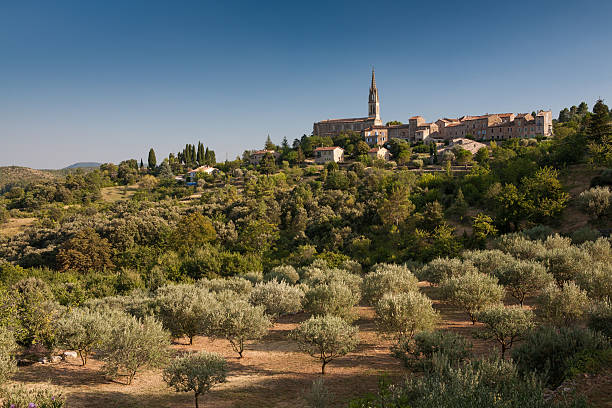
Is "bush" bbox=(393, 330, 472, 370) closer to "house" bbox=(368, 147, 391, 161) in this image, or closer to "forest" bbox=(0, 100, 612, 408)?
"forest" bbox=(0, 100, 612, 408)

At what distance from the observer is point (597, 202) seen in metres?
31.8

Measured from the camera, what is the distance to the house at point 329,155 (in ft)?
304

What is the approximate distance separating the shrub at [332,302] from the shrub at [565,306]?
25.3 ft

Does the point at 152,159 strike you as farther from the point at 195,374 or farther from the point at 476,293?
the point at 476,293

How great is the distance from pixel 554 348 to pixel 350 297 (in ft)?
28.6

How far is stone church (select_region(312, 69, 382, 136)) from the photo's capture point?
125 metres

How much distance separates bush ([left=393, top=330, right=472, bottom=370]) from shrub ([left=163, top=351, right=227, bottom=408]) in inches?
218

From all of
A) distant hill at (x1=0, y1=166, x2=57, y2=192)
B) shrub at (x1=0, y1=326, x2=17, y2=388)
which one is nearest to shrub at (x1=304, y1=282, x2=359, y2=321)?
shrub at (x1=0, y1=326, x2=17, y2=388)

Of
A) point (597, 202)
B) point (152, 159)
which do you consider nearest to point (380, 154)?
point (597, 202)

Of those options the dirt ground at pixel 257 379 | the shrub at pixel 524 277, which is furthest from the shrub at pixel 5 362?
the shrub at pixel 524 277

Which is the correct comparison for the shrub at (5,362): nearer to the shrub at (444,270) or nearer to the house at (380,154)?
the shrub at (444,270)

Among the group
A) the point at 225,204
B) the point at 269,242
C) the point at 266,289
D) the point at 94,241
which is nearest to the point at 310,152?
the point at 225,204

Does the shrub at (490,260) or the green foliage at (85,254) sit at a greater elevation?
the shrub at (490,260)

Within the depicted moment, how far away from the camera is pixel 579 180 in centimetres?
4219
